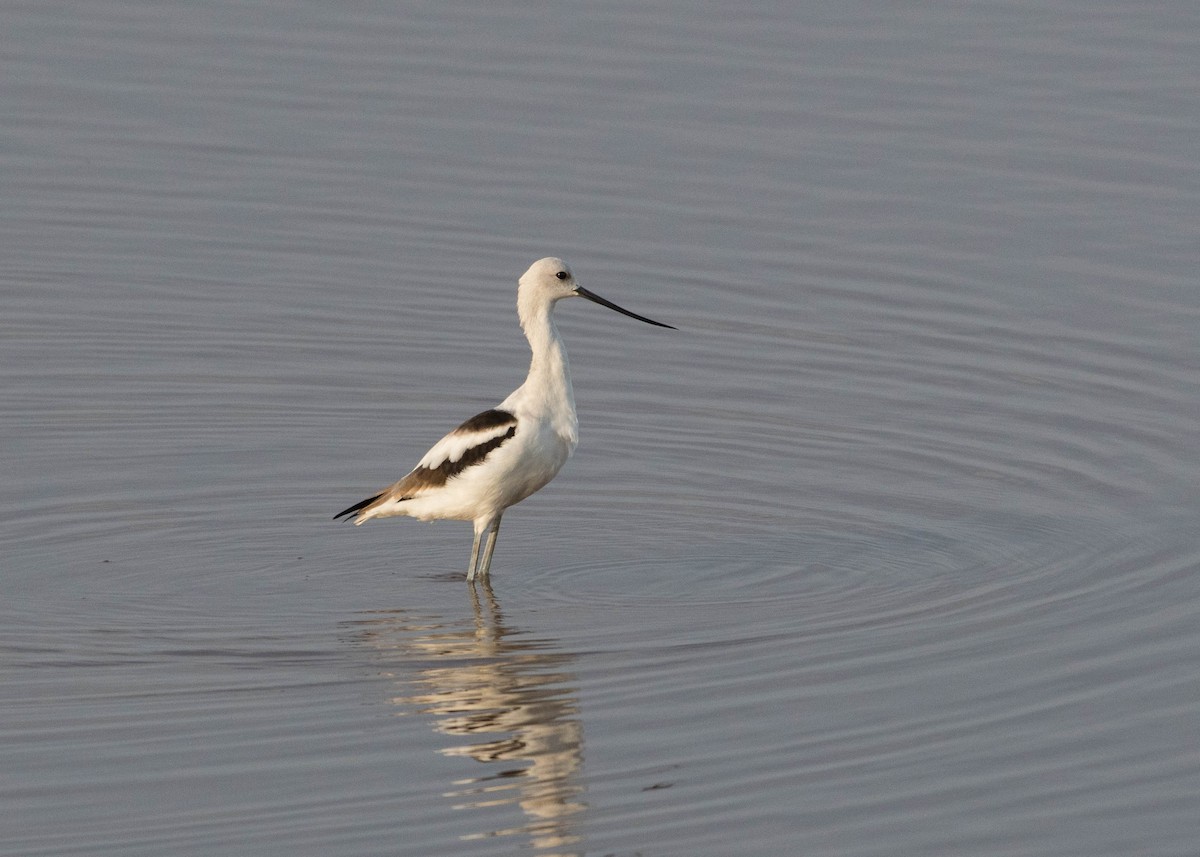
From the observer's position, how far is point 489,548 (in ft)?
43.4

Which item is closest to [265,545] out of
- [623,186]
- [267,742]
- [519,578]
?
[519,578]

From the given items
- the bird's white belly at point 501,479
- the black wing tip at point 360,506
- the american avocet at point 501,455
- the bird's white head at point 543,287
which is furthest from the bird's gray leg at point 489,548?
the bird's white head at point 543,287

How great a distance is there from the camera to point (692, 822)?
9055 millimetres

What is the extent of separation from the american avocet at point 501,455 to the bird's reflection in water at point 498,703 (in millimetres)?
524

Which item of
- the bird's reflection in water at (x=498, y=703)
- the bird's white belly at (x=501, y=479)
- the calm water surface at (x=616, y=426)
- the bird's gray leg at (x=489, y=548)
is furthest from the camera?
the bird's gray leg at (x=489, y=548)

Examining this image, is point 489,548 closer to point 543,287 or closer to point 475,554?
point 475,554

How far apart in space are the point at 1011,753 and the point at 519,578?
4.01 meters

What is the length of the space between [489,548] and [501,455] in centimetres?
65

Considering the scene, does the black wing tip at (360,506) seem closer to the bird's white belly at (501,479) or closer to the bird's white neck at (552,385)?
the bird's white belly at (501,479)

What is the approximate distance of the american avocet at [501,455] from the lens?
1291 centimetres

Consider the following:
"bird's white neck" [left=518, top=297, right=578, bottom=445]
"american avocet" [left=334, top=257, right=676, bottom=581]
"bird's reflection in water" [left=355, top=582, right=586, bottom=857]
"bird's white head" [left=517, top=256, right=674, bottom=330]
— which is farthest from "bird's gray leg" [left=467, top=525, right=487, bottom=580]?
"bird's white head" [left=517, top=256, right=674, bottom=330]

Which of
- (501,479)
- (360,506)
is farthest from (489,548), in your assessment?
(360,506)

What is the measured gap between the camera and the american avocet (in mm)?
12906

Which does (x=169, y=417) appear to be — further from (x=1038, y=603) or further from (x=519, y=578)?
(x=1038, y=603)
